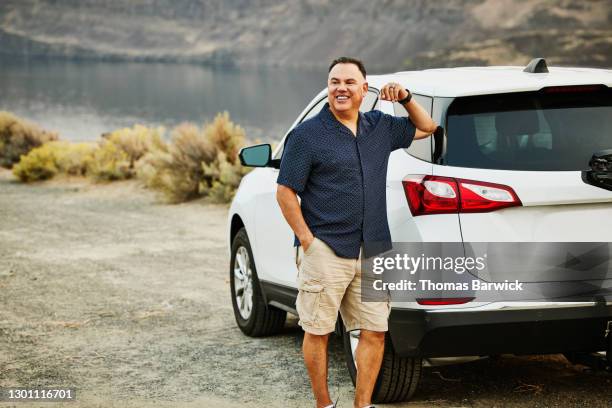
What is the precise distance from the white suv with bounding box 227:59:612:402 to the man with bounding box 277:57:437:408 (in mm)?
194

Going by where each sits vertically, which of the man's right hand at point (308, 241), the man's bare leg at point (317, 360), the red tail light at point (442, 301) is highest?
the man's right hand at point (308, 241)

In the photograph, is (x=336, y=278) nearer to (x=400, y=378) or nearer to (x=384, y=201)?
(x=384, y=201)

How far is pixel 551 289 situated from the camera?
15.1 ft

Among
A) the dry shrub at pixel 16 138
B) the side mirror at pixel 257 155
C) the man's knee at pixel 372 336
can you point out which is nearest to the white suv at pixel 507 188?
the man's knee at pixel 372 336

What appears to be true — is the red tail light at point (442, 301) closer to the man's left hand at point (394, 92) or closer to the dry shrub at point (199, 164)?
the man's left hand at point (394, 92)

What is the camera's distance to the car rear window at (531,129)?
465 centimetres

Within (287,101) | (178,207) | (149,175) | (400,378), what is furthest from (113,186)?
(287,101)

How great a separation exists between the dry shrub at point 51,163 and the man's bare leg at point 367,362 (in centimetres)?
1795

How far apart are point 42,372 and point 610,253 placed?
3520mm

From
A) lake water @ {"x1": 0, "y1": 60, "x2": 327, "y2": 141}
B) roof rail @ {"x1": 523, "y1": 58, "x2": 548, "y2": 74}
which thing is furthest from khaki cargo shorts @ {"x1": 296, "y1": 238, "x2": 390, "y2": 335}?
lake water @ {"x1": 0, "y1": 60, "x2": 327, "y2": 141}

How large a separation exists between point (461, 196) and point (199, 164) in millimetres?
13768

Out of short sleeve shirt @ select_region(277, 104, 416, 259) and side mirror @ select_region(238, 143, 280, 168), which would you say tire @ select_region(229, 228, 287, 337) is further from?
short sleeve shirt @ select_region(277, 104, 416, 259)

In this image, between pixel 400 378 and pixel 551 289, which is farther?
pixel 400 378

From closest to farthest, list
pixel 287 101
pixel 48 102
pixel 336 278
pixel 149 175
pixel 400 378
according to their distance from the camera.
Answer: pixel 336 278, pixel 400 378, pixel 149 175, pixel 48 102, pixel 287 101
